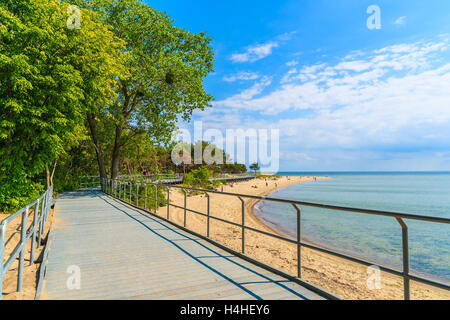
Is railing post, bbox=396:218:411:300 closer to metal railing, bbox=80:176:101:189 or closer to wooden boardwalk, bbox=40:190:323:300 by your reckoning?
wooden boardwalk, bbox=40:190:323:300

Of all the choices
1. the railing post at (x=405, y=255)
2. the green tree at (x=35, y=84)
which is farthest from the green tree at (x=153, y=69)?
the railing post at (x=405, y=255)

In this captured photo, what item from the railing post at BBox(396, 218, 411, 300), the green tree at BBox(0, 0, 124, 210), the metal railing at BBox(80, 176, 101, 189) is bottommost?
the metal railing at BBox(80, 176, 101, 189)

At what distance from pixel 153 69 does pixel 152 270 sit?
1594 cm

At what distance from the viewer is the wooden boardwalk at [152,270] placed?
3.43 m

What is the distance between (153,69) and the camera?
58.3 ft

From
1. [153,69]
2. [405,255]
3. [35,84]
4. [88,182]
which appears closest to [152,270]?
[405,255]

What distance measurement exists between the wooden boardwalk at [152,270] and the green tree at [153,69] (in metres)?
12.9

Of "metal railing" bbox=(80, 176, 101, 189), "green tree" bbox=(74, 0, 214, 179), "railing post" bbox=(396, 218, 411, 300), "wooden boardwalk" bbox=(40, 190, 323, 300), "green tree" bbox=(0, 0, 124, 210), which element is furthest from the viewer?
"metal railing" bbox=(80, 176, 101, 189)

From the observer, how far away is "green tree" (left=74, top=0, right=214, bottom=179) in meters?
18.1

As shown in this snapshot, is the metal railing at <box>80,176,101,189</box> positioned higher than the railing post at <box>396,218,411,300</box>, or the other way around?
the railing post at <box>396,218,411,300</box>

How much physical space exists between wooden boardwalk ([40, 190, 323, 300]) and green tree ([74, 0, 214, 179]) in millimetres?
12925

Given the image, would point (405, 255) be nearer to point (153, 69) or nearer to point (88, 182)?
point (153, 69)

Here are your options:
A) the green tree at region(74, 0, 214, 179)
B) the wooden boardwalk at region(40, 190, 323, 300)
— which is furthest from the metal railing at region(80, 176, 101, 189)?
the wooden boardwalk at region(40, 190, 323, 300)

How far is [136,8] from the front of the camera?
18750mm
